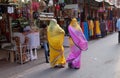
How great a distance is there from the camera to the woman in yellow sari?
9281 millimetres

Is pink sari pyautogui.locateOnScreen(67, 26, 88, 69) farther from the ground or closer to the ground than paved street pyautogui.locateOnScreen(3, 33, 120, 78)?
farther from the ground

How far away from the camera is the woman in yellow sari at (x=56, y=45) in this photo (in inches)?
365

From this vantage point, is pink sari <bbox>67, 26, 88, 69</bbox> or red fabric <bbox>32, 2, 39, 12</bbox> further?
red fabric <bbox>32, 2, 39, 12</bbox>

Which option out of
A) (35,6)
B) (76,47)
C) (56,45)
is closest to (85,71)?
(76,47)

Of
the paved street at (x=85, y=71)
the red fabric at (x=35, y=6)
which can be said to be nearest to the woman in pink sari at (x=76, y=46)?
the paved street at (x=85, y=71)

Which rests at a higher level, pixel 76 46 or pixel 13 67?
pixel 76 46

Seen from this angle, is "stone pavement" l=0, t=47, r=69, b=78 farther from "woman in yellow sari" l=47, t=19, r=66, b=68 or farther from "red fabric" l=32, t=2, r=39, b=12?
"red fabric" l=32, t=2, r=39, b=12

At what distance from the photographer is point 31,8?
11.9 metres

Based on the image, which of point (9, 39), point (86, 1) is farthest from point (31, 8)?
point (86, 1)

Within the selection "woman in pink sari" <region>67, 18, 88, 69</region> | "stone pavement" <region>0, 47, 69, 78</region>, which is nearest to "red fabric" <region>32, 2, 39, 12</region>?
"stone pavement" <region>0, 47, 69, 78</region>

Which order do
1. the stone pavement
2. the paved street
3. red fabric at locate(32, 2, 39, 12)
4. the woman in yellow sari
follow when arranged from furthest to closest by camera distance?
red fabric at locate(32, 2, 39, 12), the woman in yellow sari, the stone pavement, the paved street

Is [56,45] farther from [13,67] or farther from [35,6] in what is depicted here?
[35,6]

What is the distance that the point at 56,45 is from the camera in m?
9.30

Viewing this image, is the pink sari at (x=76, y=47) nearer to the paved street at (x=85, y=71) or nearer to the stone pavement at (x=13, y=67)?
the paved street at (x=85, y=71)
